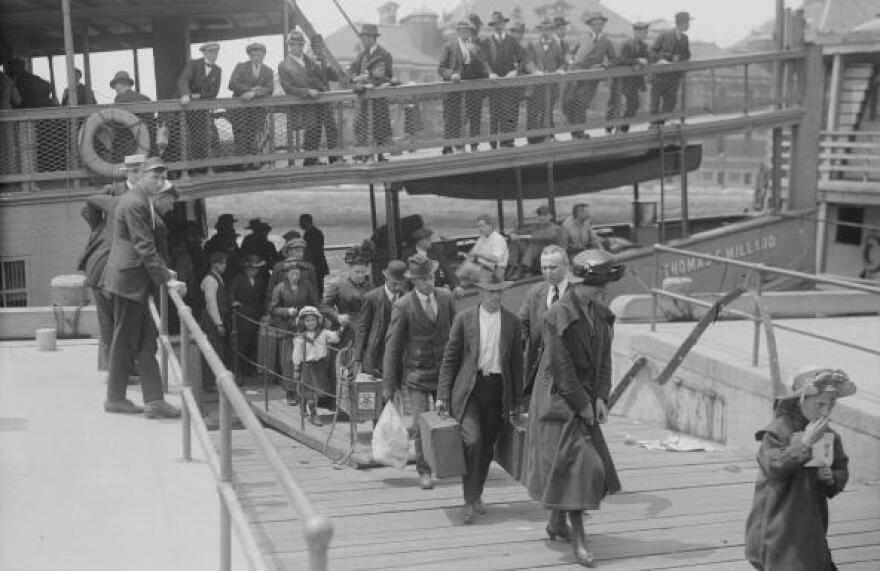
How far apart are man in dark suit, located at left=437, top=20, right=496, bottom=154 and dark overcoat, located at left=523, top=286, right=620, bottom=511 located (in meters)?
9.50

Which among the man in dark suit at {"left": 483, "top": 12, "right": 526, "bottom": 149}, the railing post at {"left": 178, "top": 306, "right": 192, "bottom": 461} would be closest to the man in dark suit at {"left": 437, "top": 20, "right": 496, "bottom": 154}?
the man in dark suit at {"left": 483, "top": 12, "right": 526, "bottom": 149}

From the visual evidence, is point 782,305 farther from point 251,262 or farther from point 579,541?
point 579,541

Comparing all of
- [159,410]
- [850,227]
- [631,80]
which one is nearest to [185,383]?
[159,410]

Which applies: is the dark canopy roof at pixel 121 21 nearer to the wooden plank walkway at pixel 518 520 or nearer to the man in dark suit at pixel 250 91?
the man in dark suit at pixel 250 91

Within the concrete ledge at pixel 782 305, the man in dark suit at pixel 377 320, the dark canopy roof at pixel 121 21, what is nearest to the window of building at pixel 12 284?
the dark canopy roof at pixel 121 21

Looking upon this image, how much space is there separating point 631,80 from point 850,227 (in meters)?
11.5

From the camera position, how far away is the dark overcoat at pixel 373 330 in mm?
9734

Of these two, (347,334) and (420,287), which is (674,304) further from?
(420,287)

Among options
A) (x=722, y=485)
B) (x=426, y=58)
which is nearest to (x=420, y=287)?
(x=722, y=485)

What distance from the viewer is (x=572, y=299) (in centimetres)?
700

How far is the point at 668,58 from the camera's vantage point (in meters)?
18.5

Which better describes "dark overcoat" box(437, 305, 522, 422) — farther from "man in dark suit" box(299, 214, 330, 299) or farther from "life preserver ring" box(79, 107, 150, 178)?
"man in dark suit" box(299, 214, 330, 299)

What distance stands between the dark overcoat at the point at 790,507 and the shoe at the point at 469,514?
7.64 ft

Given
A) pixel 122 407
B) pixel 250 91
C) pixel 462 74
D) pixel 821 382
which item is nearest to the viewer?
pixel 821 382
